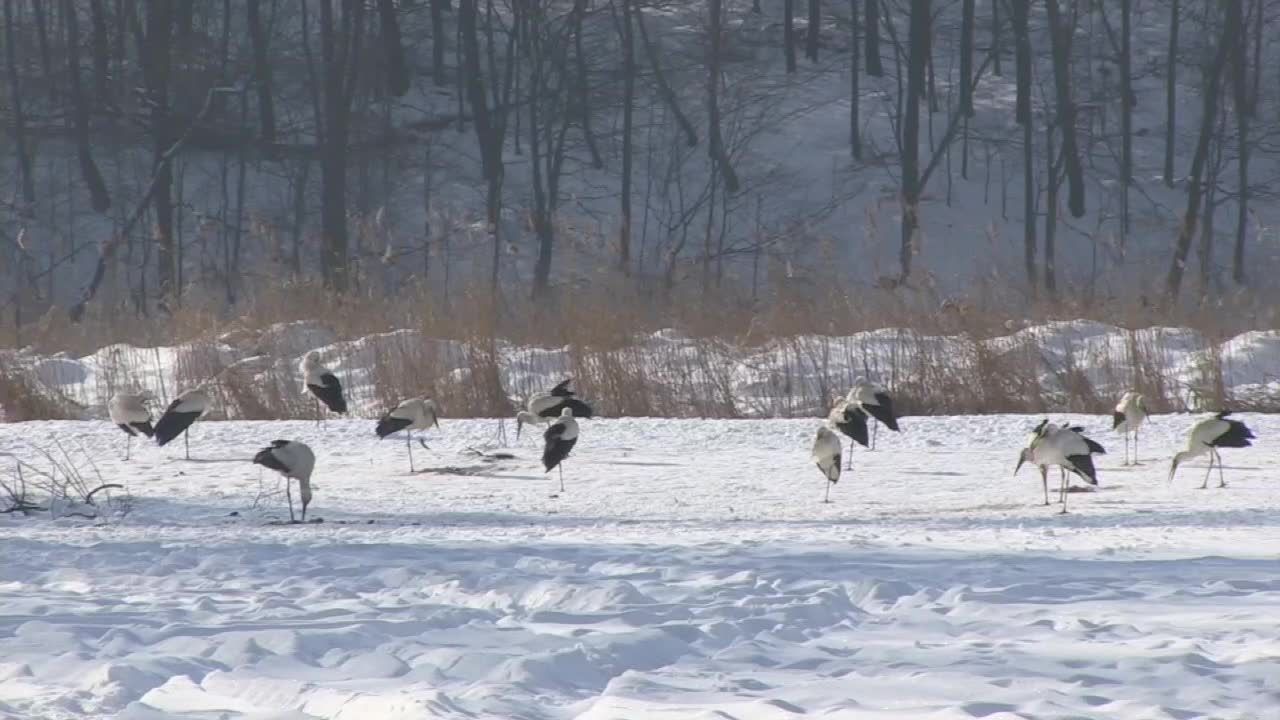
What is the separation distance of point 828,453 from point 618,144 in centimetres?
2848

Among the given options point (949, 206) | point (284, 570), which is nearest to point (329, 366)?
point (284, 570)

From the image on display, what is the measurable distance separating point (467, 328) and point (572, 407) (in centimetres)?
294

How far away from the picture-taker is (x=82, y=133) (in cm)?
3312

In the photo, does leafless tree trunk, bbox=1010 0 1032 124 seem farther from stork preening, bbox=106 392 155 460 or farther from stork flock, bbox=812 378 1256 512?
stork preening, bbox=106 392 155 460

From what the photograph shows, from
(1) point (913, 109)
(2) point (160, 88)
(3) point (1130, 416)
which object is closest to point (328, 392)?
(3) point (1130, 416)

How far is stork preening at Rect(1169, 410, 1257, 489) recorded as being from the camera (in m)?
10.2

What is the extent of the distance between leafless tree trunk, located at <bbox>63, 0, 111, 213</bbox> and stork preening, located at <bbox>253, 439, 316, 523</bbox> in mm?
Result: 25638

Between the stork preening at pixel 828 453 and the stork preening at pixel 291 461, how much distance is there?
9.86 ft

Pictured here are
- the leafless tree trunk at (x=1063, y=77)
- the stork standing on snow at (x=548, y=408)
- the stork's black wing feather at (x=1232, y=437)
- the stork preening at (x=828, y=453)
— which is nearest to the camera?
the stork preening at (x=828, y=453)

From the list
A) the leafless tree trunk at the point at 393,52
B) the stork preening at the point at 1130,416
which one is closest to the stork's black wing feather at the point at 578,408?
the stork preening at the point at 1130,416

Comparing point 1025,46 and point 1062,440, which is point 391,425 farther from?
point 1025,46

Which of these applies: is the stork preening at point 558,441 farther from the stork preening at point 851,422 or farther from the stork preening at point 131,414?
the stork preening at point 131,414

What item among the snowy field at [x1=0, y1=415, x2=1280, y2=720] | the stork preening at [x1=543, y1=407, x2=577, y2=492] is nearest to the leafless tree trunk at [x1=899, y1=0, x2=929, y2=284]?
the stork preening at [x1=543, y1=407, x2=577, y2=492]

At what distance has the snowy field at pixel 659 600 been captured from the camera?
16.0 feet
